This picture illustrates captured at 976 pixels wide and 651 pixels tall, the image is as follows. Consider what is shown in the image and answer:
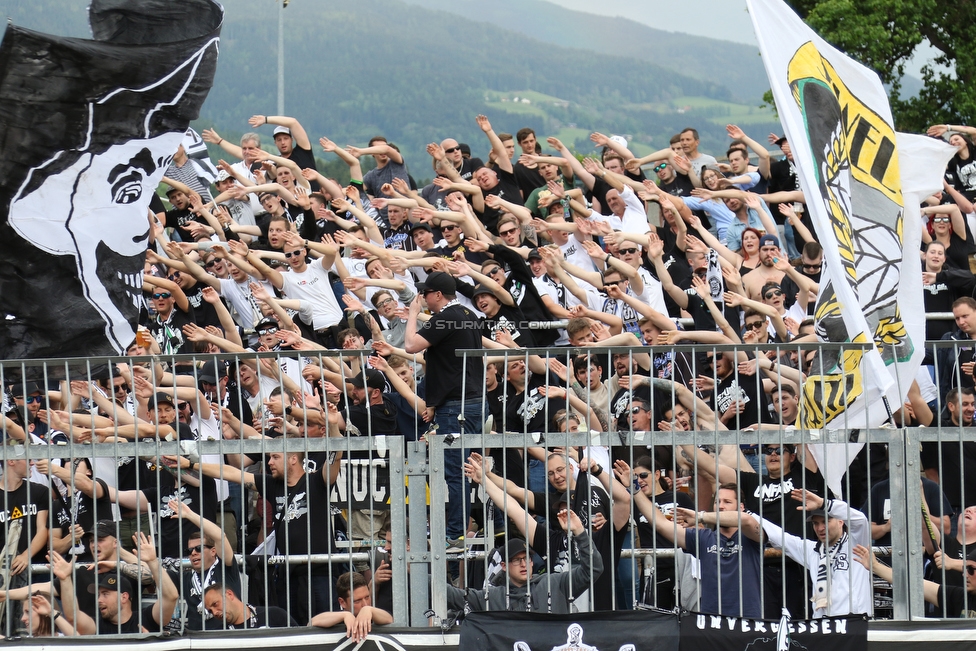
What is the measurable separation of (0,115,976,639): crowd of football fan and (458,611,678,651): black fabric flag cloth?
15 cm

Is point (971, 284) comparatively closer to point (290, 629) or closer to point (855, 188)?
point (855, 188)

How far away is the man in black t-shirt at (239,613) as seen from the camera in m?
8.01

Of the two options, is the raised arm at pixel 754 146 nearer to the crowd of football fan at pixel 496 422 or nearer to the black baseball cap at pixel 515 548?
the crowd of football fan at pixel 496 422

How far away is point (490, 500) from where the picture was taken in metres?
7.85

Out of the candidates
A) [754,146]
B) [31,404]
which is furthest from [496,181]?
[31,404]

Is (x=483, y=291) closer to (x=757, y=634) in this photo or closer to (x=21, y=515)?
(x=21, y=515)

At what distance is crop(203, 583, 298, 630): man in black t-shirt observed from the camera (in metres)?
8.01

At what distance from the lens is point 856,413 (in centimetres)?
786

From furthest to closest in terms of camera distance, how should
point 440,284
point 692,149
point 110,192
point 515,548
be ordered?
1. point 692,149
2. point 440,284
3. point 110,192
4. point 515,548

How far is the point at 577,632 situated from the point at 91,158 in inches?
159

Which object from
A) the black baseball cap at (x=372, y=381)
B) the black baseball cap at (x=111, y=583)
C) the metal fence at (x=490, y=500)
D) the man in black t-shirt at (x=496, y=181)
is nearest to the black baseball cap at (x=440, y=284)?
the black baseball cap at (x=372, y=381)

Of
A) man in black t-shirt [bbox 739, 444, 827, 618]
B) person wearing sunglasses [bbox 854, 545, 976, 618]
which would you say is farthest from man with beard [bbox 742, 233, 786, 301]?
person wearing sunglasses [bbox 854, 545, 976, 618]

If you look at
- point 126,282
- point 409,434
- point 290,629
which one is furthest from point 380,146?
point 290,629

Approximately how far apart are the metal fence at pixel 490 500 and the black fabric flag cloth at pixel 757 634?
0.16m
